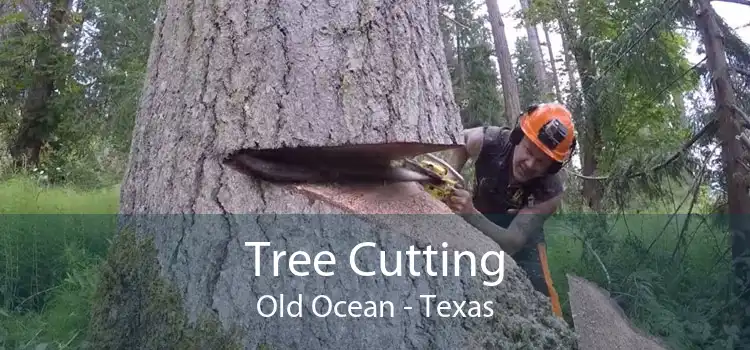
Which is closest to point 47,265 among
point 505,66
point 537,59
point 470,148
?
point 470,148

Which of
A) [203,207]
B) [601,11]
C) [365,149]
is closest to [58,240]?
[203,207]

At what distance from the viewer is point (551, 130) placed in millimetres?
2959

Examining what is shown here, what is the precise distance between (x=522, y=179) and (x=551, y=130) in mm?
341

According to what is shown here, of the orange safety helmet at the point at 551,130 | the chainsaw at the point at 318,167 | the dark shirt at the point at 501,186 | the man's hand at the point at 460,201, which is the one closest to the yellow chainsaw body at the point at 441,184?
the man's hand at the point at 460,201

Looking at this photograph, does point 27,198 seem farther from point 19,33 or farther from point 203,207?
point 19,33

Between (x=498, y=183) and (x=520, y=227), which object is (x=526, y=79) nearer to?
(x=498, y=183)

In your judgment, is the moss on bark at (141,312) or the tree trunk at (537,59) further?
the tree trunk at (537,59)

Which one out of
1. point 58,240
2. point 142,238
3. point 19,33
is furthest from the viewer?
point 19,33

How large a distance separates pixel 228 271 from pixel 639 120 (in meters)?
6.95

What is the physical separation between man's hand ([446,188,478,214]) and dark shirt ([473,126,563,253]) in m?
0.77

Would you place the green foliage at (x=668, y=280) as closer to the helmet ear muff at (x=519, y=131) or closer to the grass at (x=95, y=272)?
the grass at (x=95, y=272)

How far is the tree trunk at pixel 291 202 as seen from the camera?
1.66 metres

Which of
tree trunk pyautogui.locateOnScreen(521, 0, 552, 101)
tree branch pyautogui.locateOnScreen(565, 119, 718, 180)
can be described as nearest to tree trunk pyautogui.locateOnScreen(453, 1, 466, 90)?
tree trunk pyautogui.locateOnScreen(521, 0, 552, 101)

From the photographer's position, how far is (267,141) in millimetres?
1785
